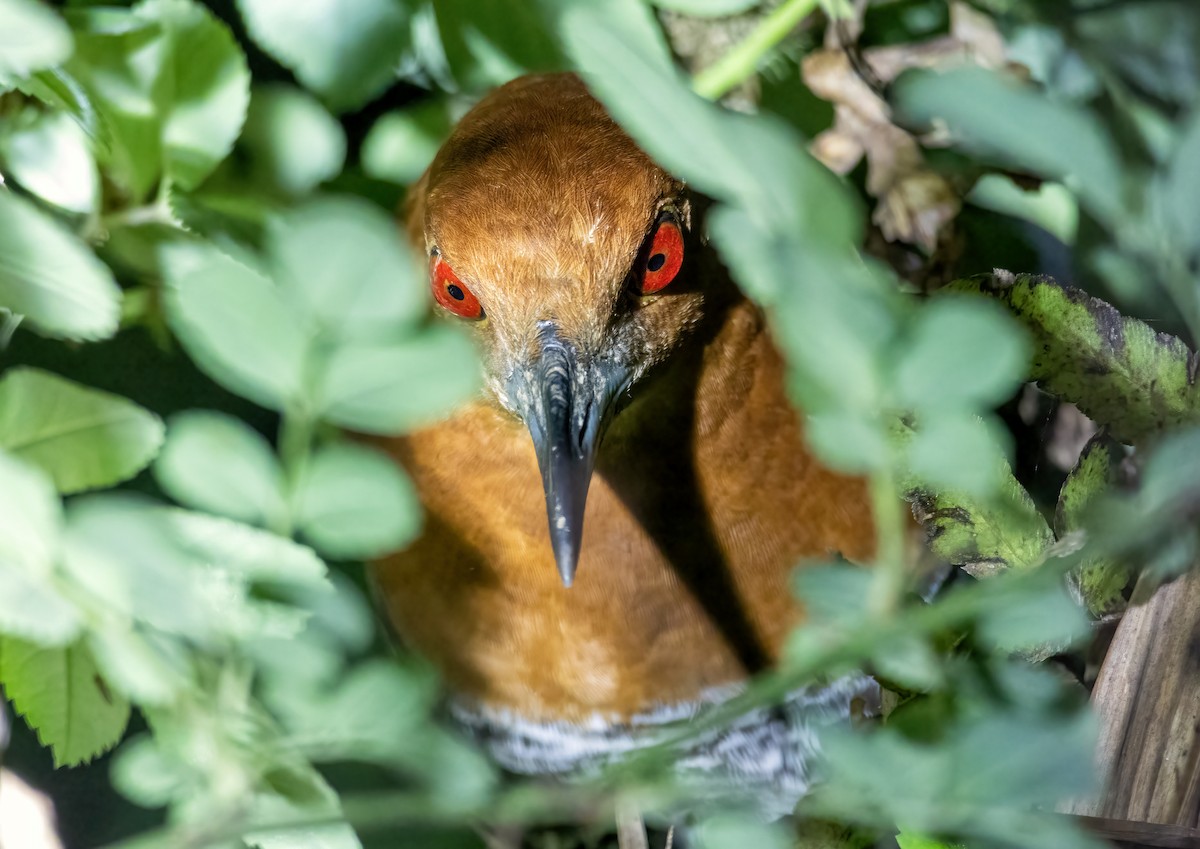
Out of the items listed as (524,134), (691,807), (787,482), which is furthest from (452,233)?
(691,807)

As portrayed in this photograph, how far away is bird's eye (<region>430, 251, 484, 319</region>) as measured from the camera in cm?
90

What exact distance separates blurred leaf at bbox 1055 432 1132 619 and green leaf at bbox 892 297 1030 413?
0.60 ft

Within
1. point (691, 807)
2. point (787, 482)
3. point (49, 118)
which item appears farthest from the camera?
point (787, 482)

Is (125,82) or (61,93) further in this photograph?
(125,82)

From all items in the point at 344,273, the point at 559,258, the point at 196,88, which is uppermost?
the point at 344,273

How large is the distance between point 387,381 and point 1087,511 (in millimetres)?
328

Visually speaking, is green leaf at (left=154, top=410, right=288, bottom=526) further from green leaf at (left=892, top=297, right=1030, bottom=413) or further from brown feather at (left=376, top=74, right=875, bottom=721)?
brown feather at (left=376, top=74, right=875, bottom=721)

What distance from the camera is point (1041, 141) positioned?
36 cm

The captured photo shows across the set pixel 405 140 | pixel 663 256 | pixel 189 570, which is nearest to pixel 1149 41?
pixel 663 256

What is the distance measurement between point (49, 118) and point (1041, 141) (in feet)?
2.30

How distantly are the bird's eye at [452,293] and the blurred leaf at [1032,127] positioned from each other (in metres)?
0.56

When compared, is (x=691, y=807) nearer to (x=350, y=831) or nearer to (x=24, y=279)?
(x=350, y=831)

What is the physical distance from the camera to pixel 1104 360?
1.90ft

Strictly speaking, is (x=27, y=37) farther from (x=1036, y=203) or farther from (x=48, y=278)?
(x=1036, y=203)
